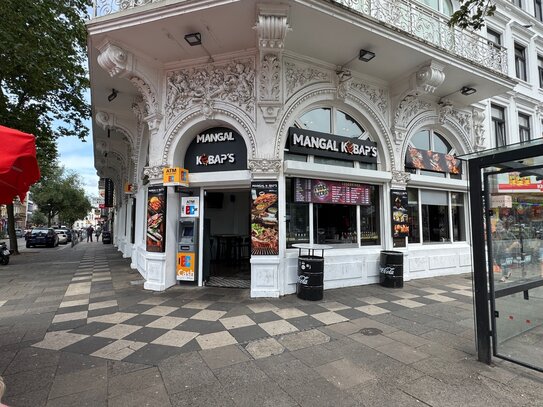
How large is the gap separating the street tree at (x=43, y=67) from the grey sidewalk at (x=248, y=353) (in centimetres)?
812

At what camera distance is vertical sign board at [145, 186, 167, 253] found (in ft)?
24.7

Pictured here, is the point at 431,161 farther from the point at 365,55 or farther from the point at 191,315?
the point at 191,315

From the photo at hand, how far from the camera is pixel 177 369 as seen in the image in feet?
11.7

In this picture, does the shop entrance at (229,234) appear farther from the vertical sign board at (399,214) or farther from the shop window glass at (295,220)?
the vertical sign board at (399,214)

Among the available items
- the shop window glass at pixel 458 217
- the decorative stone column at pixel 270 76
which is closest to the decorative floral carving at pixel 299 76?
the decorative stone column at pixel 270 76

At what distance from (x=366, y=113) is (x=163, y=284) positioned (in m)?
7.29

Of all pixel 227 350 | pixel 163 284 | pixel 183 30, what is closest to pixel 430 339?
pixel 227 350

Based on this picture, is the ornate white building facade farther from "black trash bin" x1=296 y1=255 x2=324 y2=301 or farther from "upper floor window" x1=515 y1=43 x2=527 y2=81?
"upper floor window" x1=515 y1=43 x2=527 y2=81

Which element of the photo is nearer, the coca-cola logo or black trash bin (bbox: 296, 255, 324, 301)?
black trash bin (bbox: 296, 255, 324, 301)

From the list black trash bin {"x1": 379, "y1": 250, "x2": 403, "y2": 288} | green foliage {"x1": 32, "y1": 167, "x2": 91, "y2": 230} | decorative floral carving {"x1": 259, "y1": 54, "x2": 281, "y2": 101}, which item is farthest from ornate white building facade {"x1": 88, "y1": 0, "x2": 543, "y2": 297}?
green foliage {"x1": 32, "y1": 167, "x2": 91, "y2": 230}

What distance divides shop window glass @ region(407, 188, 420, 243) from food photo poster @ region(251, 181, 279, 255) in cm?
496

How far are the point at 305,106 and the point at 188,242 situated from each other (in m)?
4.67

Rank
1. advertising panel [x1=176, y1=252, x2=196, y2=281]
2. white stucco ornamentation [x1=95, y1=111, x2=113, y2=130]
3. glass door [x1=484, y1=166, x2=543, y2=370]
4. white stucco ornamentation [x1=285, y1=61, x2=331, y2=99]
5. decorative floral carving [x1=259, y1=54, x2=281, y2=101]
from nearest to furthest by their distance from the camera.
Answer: glass door [x1=484, y1=166, x2=543, y2=370]
decorative floral carving [x1=259, y1=54, x2=281, y2=101]
white stucco ornamentation [x1=285, y1=61, x2=331, y2=99]
advertising panel [x1=176, y1=252, x2=196, y2=281]
white stucco ornamentation [x1=95, y1=111, x2=113, y2=130]

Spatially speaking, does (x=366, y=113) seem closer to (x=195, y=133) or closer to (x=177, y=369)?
(x=195, y=133)
